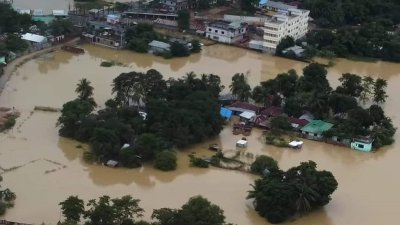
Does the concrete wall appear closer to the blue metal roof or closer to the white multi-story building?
the white multi-story building

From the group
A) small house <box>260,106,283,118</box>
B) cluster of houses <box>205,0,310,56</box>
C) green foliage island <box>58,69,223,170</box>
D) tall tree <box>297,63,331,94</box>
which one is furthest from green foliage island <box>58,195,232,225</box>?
cluster of houses <box>205,0,310,56</box>

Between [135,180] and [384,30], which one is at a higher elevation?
[384,30]

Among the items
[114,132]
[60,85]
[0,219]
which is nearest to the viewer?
[0,219]

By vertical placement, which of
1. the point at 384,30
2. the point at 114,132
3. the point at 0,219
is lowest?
the point at 0,219

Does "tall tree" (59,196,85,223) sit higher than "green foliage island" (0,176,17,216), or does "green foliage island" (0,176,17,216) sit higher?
"tall tree" (59,196,85,223)

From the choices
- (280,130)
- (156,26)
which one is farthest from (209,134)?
(156,26)

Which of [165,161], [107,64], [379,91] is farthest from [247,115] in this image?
[107,64]

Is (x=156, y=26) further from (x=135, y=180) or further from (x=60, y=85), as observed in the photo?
(x=135, y=180)

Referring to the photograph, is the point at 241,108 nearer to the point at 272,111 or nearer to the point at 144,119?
the point at 272,111
